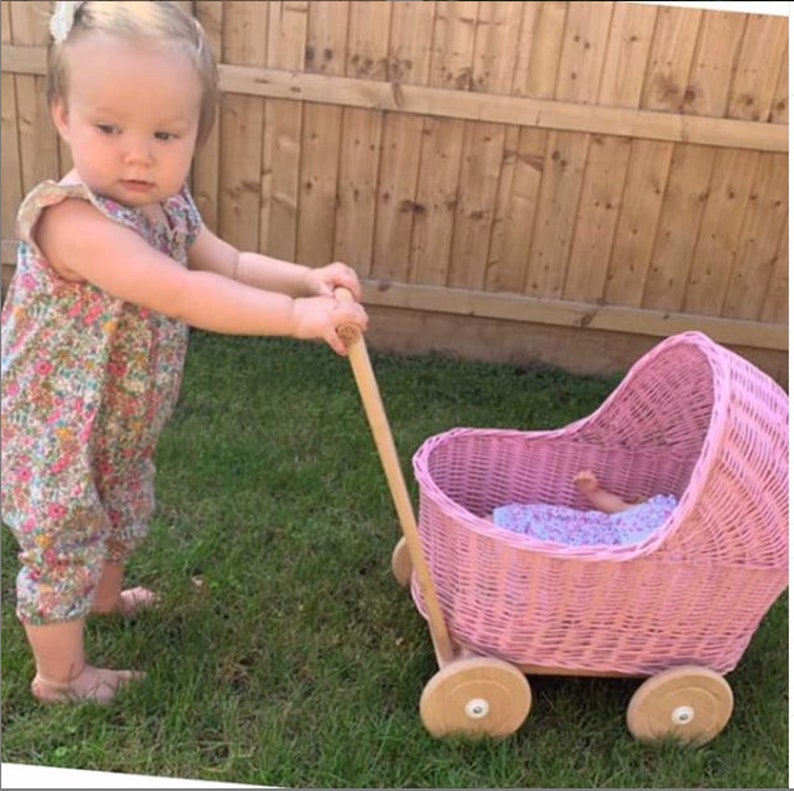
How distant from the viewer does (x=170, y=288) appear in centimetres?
164

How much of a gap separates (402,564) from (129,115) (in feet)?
4.19

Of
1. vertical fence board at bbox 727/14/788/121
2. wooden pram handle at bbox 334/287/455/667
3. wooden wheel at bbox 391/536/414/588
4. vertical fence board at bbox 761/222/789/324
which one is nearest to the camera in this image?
wooden pram handle at bbox 334/287/455/667

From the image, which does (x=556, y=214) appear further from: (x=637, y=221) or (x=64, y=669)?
(x=64, y=669)

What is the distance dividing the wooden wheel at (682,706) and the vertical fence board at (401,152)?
2.26 metres

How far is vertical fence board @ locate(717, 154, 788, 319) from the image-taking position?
12.0ft

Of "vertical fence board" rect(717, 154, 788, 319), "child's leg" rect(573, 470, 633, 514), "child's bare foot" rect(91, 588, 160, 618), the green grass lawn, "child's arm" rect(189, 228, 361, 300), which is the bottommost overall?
the green grass lawn

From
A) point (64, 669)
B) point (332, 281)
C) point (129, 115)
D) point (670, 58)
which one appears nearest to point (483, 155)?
point (670, 58)

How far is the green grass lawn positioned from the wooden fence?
1.13 metres

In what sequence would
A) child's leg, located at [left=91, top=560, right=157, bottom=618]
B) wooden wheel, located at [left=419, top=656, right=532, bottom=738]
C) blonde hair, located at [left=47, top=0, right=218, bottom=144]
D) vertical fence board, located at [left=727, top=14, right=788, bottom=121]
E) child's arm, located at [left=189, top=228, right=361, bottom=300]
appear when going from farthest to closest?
vertical fence board, located at [left=727, top=14, right=788, bottom=121], child's leg, located at [left=91, top=560, right=157, bottom=618], child's arm, located at [left=189, top=228, right=361, bottom=300], wooden wheel, located at [left=419, top=656, right=532, bottom=738], blonde hair, located at [left=47, top=0, right=218, bottom=144]

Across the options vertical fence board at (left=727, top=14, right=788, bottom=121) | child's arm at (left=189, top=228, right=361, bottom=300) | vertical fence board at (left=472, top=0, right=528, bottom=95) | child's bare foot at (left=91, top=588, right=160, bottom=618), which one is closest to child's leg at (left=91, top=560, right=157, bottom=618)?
child's bare foot at (left=91, top=588, right=160, bottom=618)

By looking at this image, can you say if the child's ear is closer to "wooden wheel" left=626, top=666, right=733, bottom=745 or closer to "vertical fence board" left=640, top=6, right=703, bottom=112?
"wooden wheel" left=626, top=666, right=733, bottom=745

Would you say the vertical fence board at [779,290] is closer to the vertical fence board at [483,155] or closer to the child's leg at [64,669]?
the vertical fence board at [483,155]

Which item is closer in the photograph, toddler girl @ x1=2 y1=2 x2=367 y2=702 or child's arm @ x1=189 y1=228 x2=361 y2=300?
toddler girl @ x1=2 y1=2 x2=367 y2=702

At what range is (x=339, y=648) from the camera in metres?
2.21
